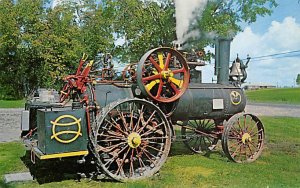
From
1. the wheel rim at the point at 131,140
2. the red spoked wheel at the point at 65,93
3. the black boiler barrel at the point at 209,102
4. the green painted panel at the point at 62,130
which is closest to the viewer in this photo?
the green painted panel at the point at 62,130

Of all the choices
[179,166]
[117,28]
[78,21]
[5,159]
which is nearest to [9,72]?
[78,21]

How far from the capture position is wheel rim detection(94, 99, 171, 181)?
639 centimetres

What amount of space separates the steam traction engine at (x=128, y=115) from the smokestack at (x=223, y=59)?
59 cm

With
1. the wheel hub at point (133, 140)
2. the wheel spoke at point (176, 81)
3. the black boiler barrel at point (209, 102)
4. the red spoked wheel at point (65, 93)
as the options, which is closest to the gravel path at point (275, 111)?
the black boiler barrel at point (209, 102)

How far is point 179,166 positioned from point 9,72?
85.2 feet

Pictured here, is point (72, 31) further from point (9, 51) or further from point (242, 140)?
point (242, 140)

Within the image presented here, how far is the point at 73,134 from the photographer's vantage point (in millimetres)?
5859

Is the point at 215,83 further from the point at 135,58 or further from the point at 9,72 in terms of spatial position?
the point at 9,72

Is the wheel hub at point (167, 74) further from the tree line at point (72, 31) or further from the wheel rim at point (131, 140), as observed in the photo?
the tree line at point (72, 31)

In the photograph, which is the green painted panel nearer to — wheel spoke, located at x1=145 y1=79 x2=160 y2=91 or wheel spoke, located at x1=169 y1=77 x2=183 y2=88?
wheel spoke, located at x1=145 y1=79 x2=160 y2=91

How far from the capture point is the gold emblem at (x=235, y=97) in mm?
8289

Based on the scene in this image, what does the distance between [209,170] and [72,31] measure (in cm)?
2209

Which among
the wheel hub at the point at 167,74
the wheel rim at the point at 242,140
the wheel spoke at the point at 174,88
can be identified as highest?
the wheel hub at the point at 167,74

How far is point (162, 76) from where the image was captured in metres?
6.91
